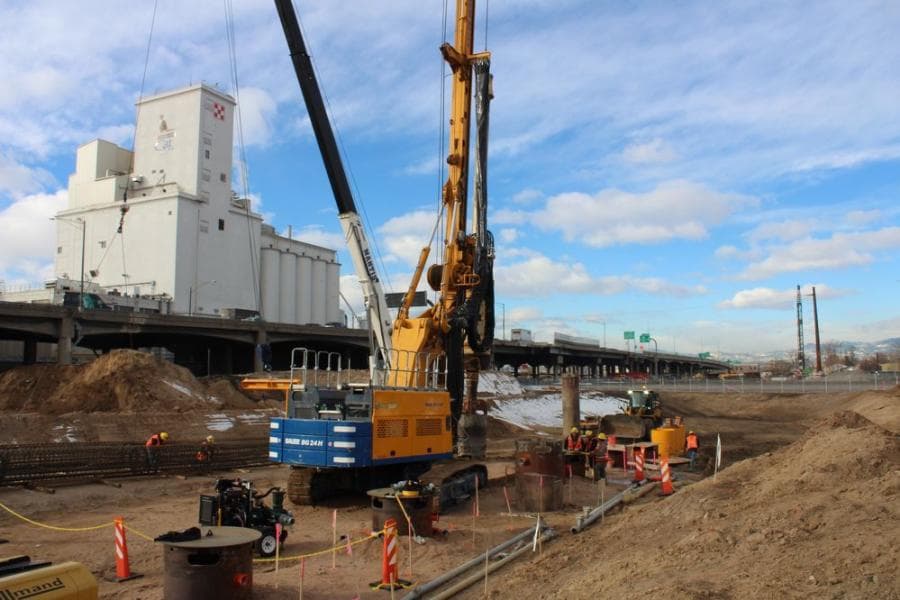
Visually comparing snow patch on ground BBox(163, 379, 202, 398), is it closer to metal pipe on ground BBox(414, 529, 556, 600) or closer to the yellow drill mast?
the yellow drill mast

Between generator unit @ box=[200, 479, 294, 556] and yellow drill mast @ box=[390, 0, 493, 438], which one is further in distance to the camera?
yellow drill mast @ box=[390, 0, 493, 438]

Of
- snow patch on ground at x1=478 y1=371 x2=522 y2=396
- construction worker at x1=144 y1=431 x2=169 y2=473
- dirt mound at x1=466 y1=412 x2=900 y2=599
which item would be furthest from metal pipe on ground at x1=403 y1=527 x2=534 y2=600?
snow patch on ground at x1=478 y1=371 x2=522 y2=396

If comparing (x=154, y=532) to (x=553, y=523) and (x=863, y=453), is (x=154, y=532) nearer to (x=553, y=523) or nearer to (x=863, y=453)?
(x=553, y=523)

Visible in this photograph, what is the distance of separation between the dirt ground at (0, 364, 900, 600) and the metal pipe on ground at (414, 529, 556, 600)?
16 centimetres

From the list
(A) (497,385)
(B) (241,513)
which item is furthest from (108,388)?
(A) (497,385)

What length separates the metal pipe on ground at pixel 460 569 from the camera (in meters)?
9.38

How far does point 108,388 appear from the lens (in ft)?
113

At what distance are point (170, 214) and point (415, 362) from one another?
5692 cm

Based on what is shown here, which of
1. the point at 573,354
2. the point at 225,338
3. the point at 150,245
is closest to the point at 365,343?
the point at 225,338

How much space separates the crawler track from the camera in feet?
60.4

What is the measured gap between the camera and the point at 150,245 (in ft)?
229

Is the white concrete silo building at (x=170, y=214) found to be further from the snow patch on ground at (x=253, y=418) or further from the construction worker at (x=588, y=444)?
the construction worker at (x=588, y=444)

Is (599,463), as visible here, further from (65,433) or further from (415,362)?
(65,433)

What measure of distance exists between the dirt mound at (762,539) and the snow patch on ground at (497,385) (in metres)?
47.3
